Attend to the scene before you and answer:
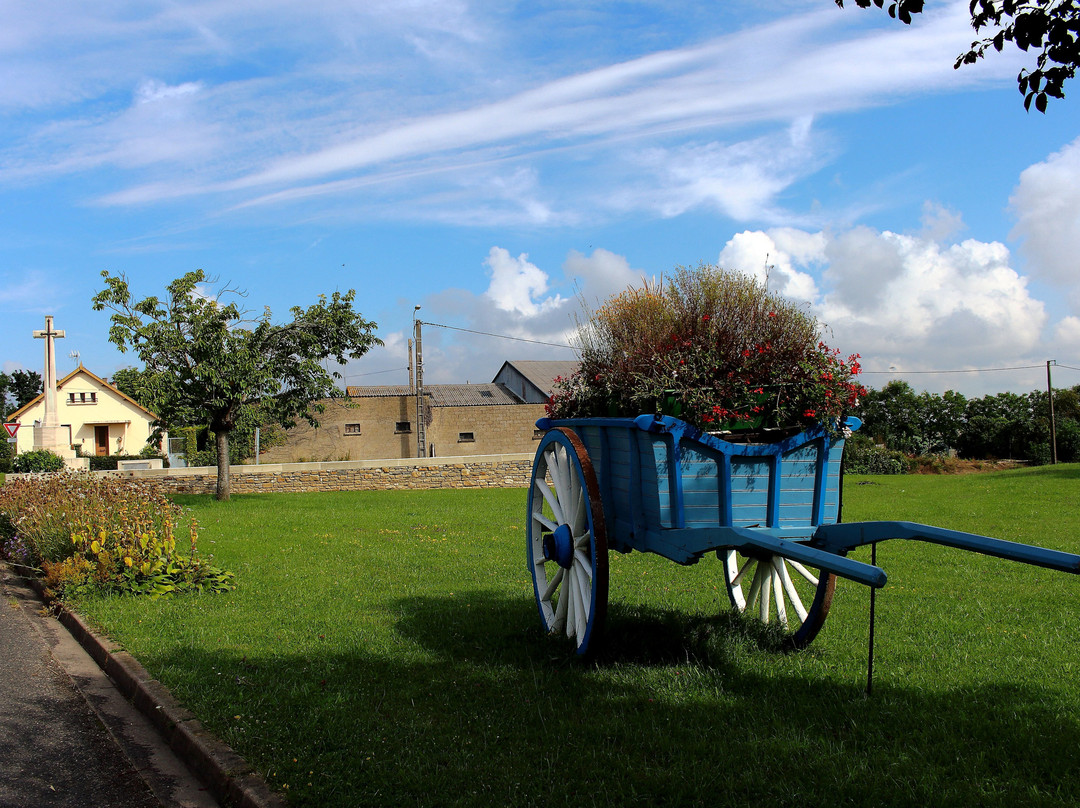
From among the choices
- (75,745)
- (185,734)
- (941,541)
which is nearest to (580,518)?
(941,541)

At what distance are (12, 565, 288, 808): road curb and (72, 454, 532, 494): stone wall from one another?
51.3 feet

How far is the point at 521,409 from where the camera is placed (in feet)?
109

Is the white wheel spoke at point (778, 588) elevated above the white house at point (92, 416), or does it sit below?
below

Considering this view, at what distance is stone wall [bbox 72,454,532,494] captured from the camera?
20.7 m

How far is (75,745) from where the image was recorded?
411 cm

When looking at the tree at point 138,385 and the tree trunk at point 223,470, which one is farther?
the tree trunk at point 223,470

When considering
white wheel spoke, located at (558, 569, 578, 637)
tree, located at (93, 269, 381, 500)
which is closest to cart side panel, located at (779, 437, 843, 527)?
white wheel spoke, located at (558, 569, 578, 637)

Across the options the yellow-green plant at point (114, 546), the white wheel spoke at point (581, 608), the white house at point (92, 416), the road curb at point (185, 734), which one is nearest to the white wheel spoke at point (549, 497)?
the white wheel spoke at point (581, 608)

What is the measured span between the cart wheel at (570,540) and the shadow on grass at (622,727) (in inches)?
9.9

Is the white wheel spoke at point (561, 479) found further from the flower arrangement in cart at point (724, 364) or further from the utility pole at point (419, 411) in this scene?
the utility pole at point (419, 411)

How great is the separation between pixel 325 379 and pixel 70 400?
31933 mm

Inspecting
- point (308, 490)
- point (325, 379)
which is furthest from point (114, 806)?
point (308, 490)

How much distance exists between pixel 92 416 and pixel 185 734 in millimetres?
45291

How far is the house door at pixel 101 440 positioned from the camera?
143ft
